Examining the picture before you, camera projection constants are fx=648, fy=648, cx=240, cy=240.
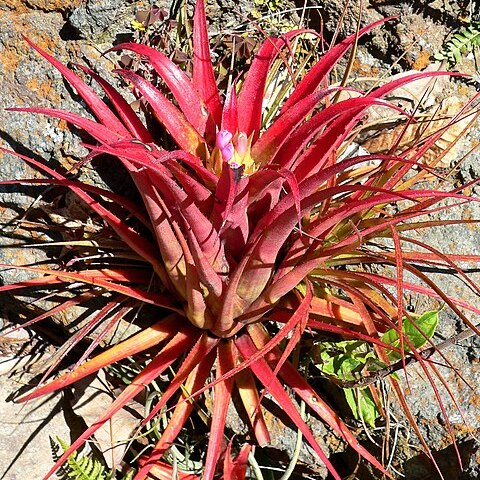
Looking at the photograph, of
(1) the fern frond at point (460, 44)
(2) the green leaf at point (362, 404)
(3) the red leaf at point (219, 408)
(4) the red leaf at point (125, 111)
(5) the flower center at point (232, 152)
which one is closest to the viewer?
(5) the flower center at point (232, 152)

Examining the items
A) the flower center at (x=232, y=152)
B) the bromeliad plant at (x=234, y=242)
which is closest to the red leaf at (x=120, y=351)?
the bromeliad plant at (x=234, y=242)

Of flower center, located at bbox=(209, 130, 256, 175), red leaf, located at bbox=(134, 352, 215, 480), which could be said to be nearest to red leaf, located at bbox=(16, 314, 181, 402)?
red leaf, located at bbox=(134, 352, 215, 480)

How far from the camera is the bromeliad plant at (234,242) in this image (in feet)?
4.23

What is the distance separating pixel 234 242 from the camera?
1431mm

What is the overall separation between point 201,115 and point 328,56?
305 millimetres

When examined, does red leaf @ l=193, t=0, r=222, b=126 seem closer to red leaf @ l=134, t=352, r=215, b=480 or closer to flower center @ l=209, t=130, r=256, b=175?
flower center @ l=209, t=130, r=256, b=175

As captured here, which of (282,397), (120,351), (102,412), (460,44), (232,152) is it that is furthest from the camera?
(460,44)

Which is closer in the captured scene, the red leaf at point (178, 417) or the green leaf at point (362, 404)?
the red leaf at point (178, 417)

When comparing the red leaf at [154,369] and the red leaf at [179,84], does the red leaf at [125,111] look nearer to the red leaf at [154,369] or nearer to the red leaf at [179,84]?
the red leaf at [179,84]

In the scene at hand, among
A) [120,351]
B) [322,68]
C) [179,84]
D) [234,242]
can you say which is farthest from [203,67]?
[120,351]

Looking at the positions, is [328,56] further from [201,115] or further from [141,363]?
[141,363]

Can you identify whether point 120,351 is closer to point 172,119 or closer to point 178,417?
point 178,417

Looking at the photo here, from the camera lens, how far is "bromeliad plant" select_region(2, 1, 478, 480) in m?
1.29

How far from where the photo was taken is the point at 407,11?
194 centimetres
